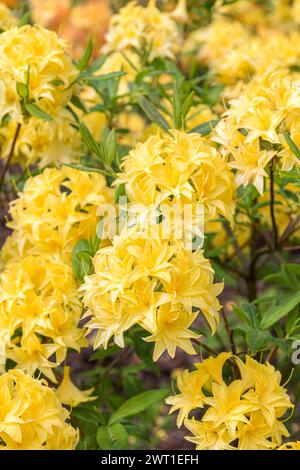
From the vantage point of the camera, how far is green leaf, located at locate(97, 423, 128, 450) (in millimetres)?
1608

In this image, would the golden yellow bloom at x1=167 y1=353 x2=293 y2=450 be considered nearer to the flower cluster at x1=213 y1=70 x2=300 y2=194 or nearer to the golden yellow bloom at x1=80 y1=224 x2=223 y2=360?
the golden yellow bloom at x1=80 y1=224 x2=223 y2=360

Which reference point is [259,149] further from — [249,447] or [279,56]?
[279,56]

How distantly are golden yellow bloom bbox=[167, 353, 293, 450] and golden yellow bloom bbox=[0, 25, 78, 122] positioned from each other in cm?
69

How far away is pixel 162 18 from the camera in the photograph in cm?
255

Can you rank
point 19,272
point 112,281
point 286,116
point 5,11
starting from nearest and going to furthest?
point 112,281 → point 286,116 → point 19,272 → point 5,11

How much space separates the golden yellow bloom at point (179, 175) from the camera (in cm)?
142

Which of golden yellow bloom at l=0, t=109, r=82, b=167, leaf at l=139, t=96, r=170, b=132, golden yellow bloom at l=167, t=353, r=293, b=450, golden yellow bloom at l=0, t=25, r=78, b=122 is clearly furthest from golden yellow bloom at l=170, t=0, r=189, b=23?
golden yellow bloom at l=167, t=353, r=293, b=450

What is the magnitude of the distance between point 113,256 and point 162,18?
1.42m

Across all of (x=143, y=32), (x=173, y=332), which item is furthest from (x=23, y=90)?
(x=143, y=32)

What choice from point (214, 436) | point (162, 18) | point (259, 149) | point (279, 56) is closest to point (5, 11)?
point (162, 18)

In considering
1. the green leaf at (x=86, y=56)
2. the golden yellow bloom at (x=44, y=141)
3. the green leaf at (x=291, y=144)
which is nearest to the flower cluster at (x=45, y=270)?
the golden yellow bloom at (x=44, y=141)

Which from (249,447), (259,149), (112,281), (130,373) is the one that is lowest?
(130,373)

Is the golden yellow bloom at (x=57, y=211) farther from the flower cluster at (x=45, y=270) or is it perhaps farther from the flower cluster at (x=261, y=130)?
→ the flower cluster at (x=261, y=130)

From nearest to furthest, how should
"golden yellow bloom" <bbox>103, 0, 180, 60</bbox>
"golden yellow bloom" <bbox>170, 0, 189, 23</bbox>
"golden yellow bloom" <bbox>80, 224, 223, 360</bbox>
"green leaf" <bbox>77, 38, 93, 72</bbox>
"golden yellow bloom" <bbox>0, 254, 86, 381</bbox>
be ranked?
"golden yellow bloom" <bbox>80, 224, 223, 360</bbox> < "golden yellow bloom" <bbox>0, 254, 86, 381</bbox> < "green leaf" <bbox>77, 38, 93, 72</bbox> < "golden yellow bloom" <bbox>103, 0, 180, 60</bbox> < "golden yellow bloom" <bbox>170, 0, 189, 23</bbox>
